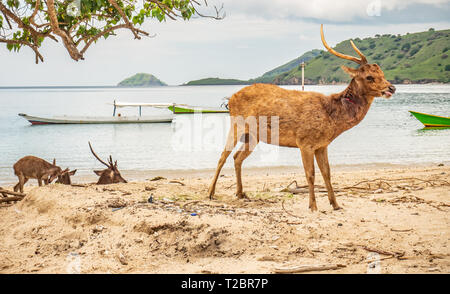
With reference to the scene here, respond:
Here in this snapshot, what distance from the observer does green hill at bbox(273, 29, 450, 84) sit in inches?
1916

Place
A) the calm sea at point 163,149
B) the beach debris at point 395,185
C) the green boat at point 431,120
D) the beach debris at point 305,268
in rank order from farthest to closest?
the green boat at point 431,120 < the calm sea at point 163,149 < the beach debris at point 395,185 < the beach debris at point 305,268

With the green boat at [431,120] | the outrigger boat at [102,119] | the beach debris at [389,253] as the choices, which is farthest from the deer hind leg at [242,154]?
the outrigger boat at [102,119]

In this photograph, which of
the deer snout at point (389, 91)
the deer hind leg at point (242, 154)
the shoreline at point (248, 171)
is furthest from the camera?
the shoreline at point (248, 171)

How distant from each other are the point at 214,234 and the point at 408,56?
56033 millimetres

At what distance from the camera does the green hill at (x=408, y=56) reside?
48.7 m

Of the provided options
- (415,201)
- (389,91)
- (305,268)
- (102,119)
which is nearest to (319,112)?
(389,91)

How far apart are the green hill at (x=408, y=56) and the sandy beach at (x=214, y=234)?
42.0m

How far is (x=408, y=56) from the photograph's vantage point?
54.9 m

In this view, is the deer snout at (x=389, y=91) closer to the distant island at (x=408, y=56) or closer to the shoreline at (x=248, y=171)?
the shoreline at (x=248, y=171)

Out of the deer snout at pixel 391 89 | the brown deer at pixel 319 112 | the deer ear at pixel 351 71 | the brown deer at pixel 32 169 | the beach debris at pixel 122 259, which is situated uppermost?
the deer ear at pixel 351 71

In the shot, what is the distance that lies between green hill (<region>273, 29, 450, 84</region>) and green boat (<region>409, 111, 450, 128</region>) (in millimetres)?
20139

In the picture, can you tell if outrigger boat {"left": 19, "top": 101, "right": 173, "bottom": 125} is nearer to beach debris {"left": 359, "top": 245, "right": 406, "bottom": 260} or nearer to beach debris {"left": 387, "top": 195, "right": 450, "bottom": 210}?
beach debris {"left": 387, "top": 195, "right": 450, "bottom": 210}

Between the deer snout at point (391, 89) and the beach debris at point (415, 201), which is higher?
the deer snout at point (391, 89)

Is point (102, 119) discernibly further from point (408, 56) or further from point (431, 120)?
point (408, 56)
